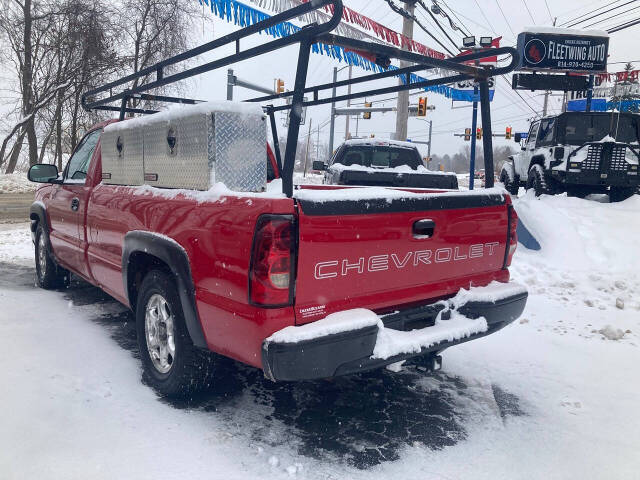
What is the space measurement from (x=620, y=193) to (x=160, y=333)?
38.0 feet

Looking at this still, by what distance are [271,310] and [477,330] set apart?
150cm

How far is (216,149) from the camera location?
283 centimetres

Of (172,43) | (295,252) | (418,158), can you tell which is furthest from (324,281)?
(172,43)

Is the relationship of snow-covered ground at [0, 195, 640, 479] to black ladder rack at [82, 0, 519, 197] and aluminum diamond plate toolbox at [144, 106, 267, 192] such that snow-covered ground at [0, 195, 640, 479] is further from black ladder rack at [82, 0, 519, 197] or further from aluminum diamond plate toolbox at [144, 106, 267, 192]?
black ladder rack at [82, 0, 519, 197]

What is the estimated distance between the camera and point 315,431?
3.03m

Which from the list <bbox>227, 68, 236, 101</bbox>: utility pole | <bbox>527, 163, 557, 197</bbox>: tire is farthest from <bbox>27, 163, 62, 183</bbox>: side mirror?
<bbox>227, 68, 236, 101</bbox>: utility pole

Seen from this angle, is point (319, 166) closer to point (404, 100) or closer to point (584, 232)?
point (584, 232)

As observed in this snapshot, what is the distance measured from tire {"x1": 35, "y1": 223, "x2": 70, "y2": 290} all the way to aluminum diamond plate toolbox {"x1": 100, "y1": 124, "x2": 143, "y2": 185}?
84.5 inches

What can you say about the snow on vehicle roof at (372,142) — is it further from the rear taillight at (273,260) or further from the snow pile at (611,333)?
the rear taillight at (273,260)

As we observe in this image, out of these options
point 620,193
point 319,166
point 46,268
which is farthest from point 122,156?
point 620,193

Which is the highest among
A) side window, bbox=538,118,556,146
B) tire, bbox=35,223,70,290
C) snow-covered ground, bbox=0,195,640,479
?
side window, bbox=538,118,556,146

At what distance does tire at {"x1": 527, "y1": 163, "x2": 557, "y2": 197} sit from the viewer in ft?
38.7

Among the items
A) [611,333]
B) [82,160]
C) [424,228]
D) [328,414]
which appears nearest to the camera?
[424,228]

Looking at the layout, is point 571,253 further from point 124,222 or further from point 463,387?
point 124,222
